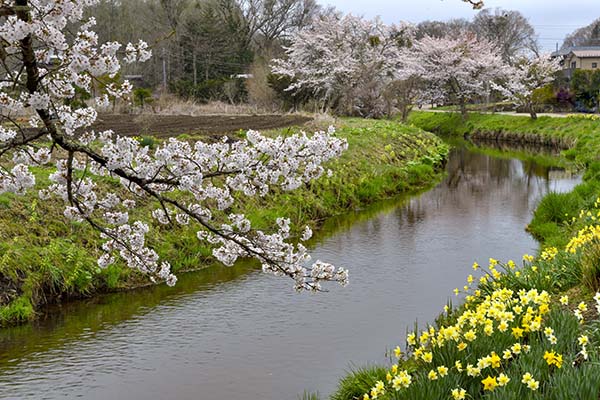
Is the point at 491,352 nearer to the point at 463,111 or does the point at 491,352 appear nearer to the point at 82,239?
the point at 82,239

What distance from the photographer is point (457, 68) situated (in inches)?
1532

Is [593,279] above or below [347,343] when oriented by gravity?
above

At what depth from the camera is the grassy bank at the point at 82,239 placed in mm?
7914

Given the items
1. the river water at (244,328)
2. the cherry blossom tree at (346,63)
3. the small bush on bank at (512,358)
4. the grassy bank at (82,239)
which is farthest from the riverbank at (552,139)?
the cherry blossom tree at (346,63)

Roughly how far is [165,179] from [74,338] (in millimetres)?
4271

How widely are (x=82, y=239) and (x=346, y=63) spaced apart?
76.5 ft

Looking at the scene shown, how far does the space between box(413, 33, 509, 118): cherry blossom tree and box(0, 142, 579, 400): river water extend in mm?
28994

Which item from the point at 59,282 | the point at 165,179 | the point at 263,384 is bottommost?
the point at 263,384

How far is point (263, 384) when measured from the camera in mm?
6078

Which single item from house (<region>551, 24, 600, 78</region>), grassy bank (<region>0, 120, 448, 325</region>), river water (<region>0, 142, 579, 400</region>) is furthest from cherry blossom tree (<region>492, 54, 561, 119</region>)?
river water (<region>0, 142, 579, 400</region>)

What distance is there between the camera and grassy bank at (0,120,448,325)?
7.91m

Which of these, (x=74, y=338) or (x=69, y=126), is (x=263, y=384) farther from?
(x=69, y=126)

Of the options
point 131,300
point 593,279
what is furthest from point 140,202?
point 593,279

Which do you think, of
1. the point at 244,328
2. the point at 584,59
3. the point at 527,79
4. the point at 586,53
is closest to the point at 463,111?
the point at 527,79
